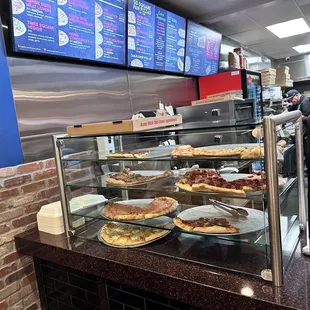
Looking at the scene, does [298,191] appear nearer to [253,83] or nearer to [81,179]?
[81,179]

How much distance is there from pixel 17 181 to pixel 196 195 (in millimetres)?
1123

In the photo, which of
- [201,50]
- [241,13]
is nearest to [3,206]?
[201,50]

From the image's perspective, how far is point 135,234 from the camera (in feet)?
5.35

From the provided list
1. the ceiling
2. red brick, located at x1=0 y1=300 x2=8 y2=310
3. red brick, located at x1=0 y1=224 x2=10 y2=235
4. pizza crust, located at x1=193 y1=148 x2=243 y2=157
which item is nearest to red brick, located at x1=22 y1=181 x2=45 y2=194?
red brick, located at x1=0 y1=224 x2=10 y2=235

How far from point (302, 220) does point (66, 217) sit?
1294 mm

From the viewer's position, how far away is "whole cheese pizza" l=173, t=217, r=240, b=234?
1.30 m

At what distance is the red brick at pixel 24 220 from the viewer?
1.88 m

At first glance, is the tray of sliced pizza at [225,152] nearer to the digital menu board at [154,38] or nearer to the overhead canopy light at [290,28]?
the digital menu board at [154,38]

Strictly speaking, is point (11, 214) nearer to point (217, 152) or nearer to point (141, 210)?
point (141, 210)

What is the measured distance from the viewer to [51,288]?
6.38ft

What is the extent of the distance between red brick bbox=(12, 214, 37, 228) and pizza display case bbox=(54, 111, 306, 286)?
0.32 m

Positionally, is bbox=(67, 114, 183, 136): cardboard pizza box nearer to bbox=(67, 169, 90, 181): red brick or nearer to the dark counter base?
bbox=(67, 169, 90, 181): red brick

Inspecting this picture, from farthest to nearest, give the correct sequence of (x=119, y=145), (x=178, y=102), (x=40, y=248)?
1. (x=178, y=102)
2. (x=119, y=145)
3. (x=40, y=248)

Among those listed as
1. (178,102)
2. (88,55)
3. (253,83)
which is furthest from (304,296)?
(253,83)
